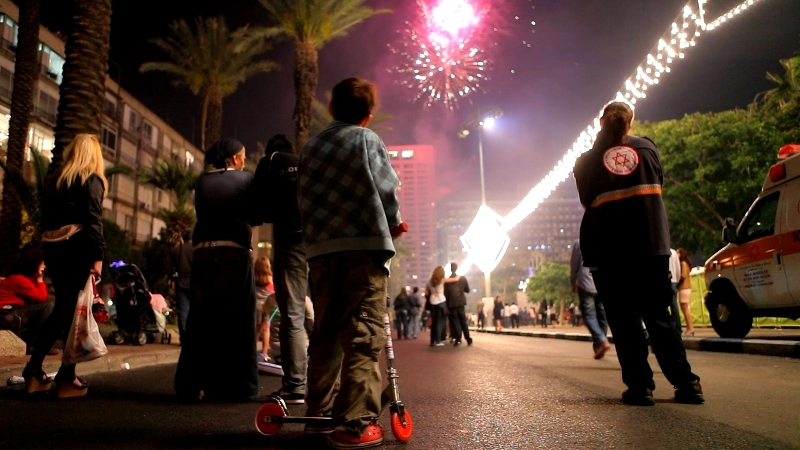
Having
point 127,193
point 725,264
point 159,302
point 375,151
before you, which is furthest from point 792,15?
point 127,193

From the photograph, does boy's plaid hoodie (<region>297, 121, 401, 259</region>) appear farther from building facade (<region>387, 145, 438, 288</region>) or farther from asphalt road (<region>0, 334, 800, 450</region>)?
building facade (<region>387, 145, 438, 288</region>)

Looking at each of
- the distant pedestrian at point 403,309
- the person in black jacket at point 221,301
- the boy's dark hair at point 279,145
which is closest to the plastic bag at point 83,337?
the person in black jacket at point 221,301

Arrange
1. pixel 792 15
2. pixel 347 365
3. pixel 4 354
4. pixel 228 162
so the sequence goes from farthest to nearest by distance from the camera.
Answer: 1. pixel 792 15
2. pixel 4 354
3. pixel 228 162
4. pixel 347 365

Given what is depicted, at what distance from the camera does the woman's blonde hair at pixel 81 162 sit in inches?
189

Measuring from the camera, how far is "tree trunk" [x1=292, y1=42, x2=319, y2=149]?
72.6 ft

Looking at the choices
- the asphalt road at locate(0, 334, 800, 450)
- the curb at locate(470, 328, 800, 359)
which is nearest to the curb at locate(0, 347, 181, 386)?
the asphalt road at locate(0, 334, 800, 450)

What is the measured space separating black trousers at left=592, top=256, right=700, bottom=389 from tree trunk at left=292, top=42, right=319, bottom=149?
61.0 feet

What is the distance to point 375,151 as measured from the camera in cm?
323

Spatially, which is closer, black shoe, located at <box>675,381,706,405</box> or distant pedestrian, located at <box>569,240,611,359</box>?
black shoe, located at <box>675,381,706,405</box>

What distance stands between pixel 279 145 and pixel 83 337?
2.03m

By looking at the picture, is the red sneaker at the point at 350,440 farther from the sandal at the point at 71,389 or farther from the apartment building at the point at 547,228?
the apartment building at the point at 547,228

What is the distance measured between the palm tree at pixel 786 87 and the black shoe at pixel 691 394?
2843 cm

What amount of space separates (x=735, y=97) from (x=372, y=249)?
55401 mm

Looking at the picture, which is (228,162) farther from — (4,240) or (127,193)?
(127,193)
